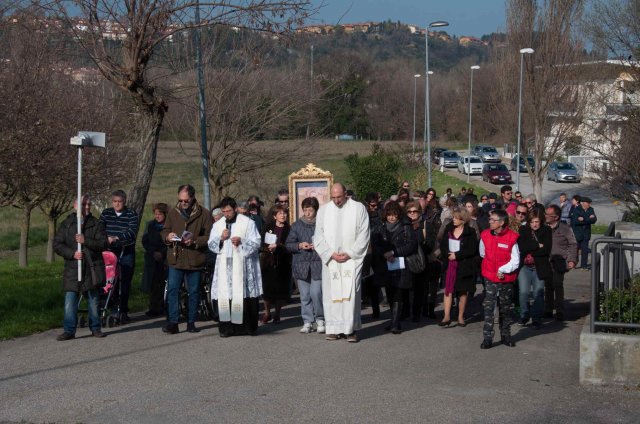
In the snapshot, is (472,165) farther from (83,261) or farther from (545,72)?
(83,261)

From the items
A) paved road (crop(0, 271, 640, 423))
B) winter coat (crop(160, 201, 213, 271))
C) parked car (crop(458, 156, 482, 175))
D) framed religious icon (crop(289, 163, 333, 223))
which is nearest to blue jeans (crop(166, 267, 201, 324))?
winter coat (crop(160, 201, 213, 271))

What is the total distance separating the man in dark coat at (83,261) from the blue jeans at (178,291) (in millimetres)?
901

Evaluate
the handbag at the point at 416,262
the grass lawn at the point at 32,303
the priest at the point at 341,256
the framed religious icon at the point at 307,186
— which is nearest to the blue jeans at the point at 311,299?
the priest at the point at 341,256

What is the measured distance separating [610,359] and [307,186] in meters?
9.76

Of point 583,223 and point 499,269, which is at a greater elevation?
point 499,269

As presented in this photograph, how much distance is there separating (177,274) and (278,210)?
6.61ft

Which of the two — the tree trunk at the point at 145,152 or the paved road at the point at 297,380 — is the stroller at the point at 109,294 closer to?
the paved road at the point at 297,380

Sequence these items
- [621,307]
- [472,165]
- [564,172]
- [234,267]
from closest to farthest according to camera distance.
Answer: [621,307] < [234,267] < [564,172] < [472,165]

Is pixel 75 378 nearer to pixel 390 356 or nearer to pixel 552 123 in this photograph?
pixel 390 356

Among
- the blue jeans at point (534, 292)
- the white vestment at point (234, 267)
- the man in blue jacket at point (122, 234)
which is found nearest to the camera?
the white vestment at point (234, 267)

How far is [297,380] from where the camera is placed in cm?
913

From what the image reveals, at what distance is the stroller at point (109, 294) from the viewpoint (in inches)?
472

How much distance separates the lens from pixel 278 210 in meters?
13.2

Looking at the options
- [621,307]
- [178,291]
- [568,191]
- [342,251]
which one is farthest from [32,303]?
[568,191]
